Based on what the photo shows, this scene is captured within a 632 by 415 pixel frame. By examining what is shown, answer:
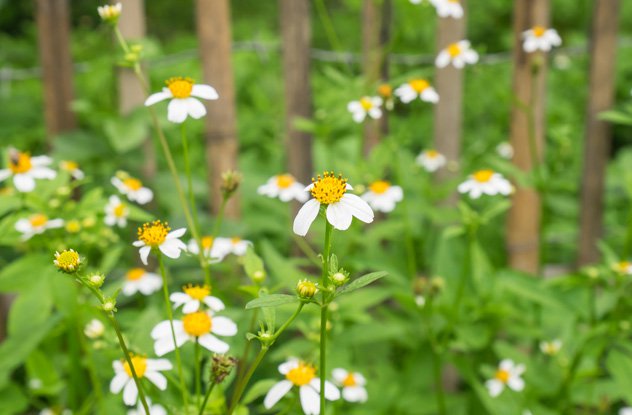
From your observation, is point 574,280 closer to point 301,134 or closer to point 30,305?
point 301,134

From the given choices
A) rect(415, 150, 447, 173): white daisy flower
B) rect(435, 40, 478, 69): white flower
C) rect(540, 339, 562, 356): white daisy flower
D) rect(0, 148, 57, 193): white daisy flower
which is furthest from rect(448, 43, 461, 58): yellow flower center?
rect(0, 148, 57, 193): white daisy flower

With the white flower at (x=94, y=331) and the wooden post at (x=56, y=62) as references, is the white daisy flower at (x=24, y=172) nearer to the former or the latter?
the white flower at (x=94, y=331)

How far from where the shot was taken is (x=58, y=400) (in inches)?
68.6

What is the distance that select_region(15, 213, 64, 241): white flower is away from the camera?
1.46m

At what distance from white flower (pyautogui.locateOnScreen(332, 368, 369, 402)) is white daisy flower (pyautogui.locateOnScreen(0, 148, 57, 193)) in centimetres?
76

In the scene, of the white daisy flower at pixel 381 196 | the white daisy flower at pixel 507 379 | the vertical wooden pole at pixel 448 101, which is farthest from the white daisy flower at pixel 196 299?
the vertical wooden pole at pixel 448 101

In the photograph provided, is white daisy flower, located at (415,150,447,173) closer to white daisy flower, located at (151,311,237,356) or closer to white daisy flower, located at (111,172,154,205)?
white daisy flower, located at (111,172,154,205)

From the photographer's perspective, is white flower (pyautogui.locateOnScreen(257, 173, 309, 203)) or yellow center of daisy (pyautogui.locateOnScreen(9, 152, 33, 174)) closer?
yellow center of daisy (pyautogui.locateOnScreen(9, 152, 33, 174))

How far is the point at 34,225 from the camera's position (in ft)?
4.89

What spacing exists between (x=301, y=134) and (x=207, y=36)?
15.4 inches

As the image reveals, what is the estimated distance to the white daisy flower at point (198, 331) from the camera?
108 cm

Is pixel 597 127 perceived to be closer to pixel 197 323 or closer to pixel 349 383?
pixel 349 383

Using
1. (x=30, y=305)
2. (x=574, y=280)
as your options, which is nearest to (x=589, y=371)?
(x=574, y=280)

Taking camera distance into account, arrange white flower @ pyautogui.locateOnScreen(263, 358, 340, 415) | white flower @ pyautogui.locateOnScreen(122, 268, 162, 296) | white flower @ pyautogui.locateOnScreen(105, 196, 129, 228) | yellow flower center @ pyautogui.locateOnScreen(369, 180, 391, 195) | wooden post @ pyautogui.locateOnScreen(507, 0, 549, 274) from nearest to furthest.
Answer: white flower @ pyautogui.locateOnScreen(263, 358, 340, 415), white flower @ pyautogui.locateOnScreen(105, 196, 129, 228), white flower @ pyautogui.locateOnScreen(122, 268, 162, 296), yellow flower center @ pyautogui.locateOnScreen(369, 180, 391, 195), wooden post @ pyautogui.locateOnScreen(507, 0, 549, 274)
